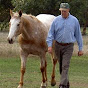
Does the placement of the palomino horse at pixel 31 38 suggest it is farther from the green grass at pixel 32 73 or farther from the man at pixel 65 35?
the man at pixel 65 35

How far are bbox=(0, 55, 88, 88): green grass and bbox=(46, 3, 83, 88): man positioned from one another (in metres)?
2.16

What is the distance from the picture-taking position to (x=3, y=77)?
593 inches

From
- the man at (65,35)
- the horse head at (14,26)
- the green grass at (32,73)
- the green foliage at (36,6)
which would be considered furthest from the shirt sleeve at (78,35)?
the green foliage at (36,6)

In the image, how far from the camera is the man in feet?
36.0

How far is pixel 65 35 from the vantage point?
11.0 metres

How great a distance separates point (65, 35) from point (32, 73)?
20.6ft

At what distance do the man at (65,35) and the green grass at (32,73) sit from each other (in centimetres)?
216

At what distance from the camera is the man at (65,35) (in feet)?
36.0

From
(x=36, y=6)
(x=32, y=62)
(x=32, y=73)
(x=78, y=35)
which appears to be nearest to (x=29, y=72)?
(x=32, y=73)

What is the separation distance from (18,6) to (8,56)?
2.78m

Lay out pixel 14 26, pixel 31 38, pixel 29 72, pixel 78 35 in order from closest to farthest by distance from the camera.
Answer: pixel 78 35, pixel 14 26, pixel 31 38, pixel 29 72

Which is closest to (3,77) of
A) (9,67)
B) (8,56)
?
(9,67)

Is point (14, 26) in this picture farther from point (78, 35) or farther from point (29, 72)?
point (29, 72)

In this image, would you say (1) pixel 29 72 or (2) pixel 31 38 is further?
(1) pixel 29 72
